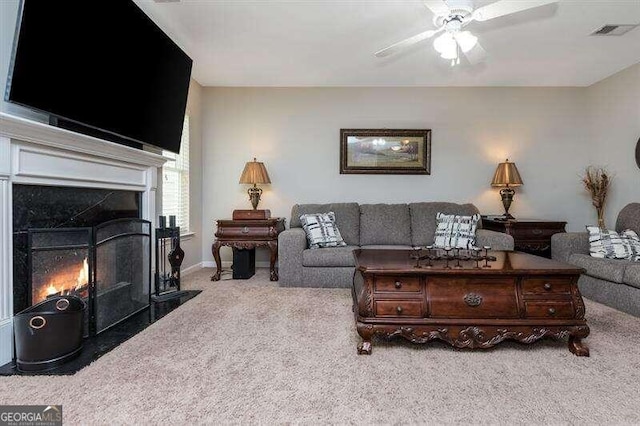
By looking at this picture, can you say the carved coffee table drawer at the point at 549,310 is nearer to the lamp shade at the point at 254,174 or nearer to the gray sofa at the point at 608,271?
the gray sofa at the point at 608,271

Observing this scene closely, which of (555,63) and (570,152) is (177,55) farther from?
(570,152)

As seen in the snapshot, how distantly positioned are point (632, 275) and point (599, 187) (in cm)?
191

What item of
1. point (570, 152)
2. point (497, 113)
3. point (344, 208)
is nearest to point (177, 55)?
point (344, 208)

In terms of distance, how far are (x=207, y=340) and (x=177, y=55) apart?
236 cm

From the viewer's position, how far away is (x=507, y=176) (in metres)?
4.12

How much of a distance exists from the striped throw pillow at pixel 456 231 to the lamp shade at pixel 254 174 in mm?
2176

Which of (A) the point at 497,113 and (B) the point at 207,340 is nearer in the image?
(B) the point at 207,340

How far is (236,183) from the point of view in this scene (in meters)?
4.61

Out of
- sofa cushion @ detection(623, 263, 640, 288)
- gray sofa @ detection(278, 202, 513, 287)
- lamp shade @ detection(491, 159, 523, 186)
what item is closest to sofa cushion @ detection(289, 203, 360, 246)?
gray sofa @ detection(278, 202, 513, 287)

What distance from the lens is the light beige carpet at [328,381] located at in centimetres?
141

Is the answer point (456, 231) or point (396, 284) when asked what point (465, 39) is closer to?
point (396, 284)

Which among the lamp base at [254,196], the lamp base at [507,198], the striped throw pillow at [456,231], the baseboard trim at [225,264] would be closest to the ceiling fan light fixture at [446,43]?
the striped throw pillow at [456,231]

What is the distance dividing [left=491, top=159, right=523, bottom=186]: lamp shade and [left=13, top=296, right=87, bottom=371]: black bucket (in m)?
4.36

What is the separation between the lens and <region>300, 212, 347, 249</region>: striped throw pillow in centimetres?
364
